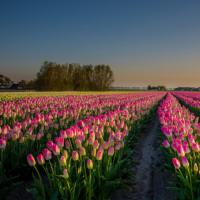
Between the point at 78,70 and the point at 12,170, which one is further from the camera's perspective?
the point at 78,70

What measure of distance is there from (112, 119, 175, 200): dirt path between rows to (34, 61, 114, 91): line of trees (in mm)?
50350

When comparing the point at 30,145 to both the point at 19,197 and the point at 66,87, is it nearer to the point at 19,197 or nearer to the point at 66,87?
the point at 19,197

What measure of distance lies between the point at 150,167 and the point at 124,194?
1.42 metres

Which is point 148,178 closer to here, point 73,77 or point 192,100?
point 192,100

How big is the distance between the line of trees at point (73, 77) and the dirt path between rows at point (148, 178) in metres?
50.4

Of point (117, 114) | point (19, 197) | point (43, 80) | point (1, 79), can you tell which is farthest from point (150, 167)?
point (1, 79)

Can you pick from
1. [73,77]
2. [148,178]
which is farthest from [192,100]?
[73,77]

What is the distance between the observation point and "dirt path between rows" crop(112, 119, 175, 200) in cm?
386

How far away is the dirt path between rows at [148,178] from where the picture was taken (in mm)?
3859

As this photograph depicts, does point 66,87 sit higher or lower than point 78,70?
lower

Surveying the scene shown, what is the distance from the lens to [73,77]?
64.9m

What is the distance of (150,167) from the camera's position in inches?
205

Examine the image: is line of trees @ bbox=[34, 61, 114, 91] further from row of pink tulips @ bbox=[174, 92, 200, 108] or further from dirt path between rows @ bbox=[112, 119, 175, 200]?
dirt path between rows @ bbox=[112, 119, 175, 200]

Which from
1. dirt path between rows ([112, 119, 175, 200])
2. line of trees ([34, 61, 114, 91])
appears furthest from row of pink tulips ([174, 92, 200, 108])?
line of trees ([34, 61, 114, 91])
